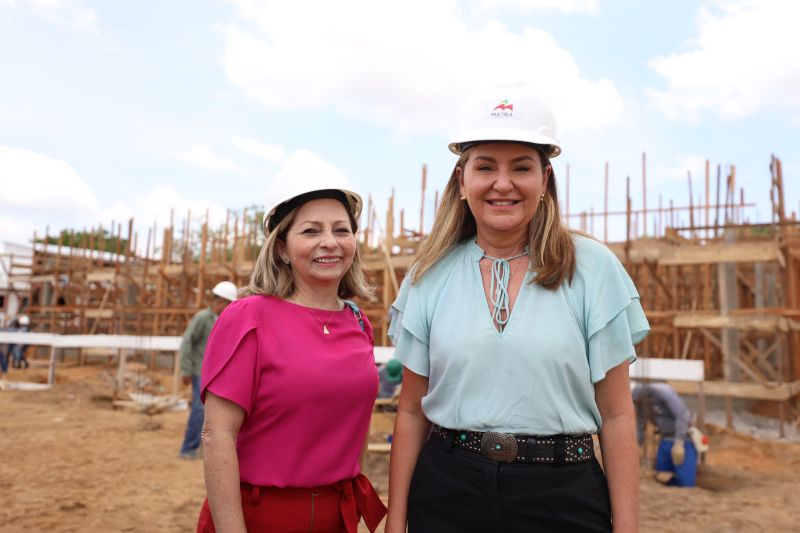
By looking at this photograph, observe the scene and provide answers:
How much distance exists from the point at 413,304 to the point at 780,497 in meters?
7.11

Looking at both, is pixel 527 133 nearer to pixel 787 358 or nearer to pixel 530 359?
pixel 530 359

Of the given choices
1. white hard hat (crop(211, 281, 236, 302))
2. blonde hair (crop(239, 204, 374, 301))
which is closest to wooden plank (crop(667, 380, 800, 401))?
white hard hat (crop(211, 281, 236, 302))

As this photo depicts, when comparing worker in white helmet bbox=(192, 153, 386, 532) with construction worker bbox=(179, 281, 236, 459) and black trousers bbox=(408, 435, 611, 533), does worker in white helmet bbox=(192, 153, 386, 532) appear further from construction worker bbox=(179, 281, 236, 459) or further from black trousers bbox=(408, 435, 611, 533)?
construction worker bbox=(179, 281, 236, 459)

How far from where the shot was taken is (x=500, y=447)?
5.59ft

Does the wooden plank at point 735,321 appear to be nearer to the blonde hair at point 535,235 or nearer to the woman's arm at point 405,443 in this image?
the blonde hair at point 535,235

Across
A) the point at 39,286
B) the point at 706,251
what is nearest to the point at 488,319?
the point at 706,251

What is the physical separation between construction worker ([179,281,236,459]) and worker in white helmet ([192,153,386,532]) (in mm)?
5815

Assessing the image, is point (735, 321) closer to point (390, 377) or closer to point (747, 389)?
point (747, 389)

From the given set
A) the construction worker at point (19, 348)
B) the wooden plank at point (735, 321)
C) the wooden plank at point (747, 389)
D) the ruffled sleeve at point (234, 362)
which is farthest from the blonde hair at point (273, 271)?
the construction worker at point (19, 348)

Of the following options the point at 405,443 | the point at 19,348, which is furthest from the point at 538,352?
the point at 19,348

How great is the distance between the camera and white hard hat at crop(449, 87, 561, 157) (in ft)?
5.96

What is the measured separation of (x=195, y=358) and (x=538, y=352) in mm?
6774

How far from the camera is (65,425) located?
10000 millimetres

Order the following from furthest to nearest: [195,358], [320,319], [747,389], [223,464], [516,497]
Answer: [747,389]
[195,358]
[320,319]
[223,464]
[516,497]
